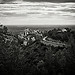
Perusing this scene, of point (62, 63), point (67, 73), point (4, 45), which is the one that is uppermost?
point (4, 45)

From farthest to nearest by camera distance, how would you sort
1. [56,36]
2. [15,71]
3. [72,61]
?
[56,36], [72,61], [15,71]

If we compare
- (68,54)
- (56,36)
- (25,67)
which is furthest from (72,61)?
(56,36)

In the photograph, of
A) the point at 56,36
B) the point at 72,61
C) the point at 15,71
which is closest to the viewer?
the point at 15,71

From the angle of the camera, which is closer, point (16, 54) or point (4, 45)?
point (16, 54)

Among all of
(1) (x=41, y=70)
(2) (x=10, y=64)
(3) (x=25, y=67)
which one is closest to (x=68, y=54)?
(1) (x=41, y=70)

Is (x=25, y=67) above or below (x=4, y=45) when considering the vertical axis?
below

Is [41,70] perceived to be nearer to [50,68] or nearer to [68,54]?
[50,68]

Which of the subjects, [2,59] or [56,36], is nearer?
[2,59]

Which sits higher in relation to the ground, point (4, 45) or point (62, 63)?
point (4, 45)

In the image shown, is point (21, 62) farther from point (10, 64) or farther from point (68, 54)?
point (68, 54)
